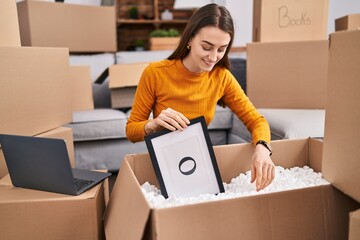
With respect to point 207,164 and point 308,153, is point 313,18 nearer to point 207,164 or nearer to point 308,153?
point 308,153

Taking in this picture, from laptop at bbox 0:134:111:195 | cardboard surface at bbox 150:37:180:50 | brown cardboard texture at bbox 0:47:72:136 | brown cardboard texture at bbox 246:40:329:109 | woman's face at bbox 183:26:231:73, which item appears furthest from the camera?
cardboard surface at bbox 150:37:180:50

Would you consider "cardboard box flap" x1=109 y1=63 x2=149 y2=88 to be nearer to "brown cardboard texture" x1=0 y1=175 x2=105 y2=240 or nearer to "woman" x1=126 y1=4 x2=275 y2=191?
"woman" x1=126 y1=4 x2=275 y2=191

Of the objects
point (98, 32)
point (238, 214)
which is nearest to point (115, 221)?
point (238, 214)

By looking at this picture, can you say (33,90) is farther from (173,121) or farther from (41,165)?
(173,121)

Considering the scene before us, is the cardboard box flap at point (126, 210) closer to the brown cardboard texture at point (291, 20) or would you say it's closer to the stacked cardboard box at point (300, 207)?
the stacked cardboard box at point (300, 207)

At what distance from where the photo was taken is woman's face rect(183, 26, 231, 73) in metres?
1.00

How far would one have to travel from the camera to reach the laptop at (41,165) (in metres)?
0.84

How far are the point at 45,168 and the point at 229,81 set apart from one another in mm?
660

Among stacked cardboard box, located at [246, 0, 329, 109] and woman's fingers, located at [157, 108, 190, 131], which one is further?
stacked cardboard box, located at [246, 0, 329, 109]

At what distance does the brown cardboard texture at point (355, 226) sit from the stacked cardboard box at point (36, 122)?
0.60 meters

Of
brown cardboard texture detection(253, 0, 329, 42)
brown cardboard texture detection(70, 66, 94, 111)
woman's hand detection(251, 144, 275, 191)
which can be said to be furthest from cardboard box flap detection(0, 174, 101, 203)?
brown cardboard texture detection(253, 0, 329, 42)

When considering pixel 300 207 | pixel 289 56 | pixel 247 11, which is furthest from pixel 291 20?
pixel 247 11

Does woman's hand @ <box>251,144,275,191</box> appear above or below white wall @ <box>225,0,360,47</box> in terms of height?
below

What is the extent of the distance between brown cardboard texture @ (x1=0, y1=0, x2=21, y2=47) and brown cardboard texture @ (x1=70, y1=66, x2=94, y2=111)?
73cm
